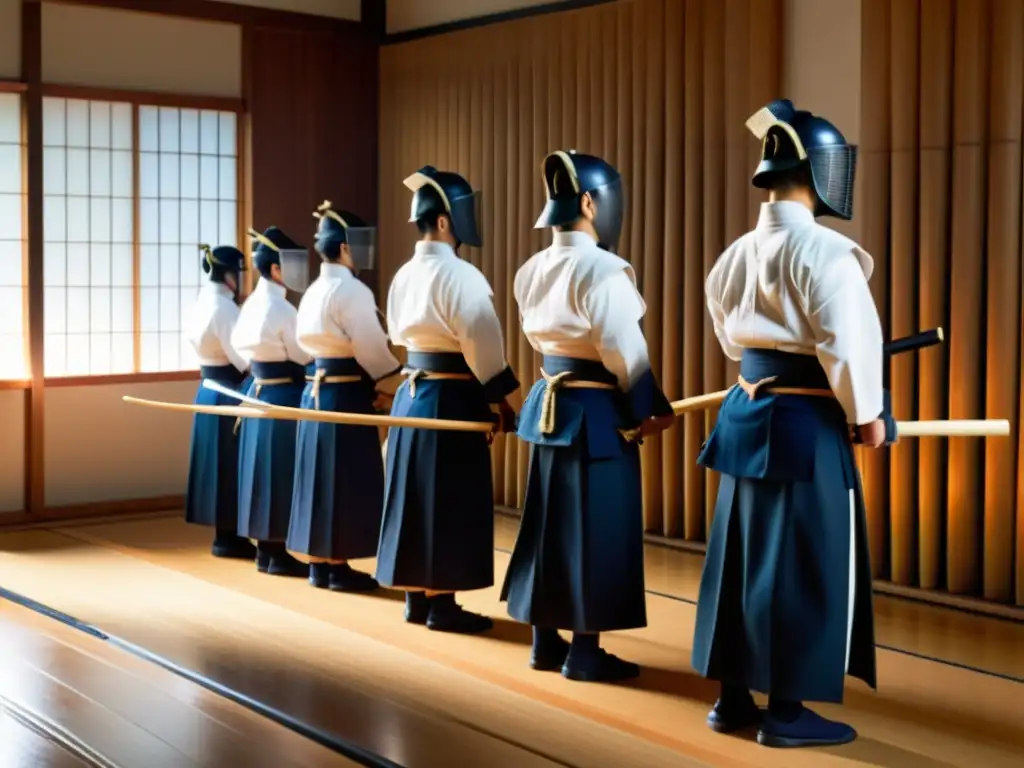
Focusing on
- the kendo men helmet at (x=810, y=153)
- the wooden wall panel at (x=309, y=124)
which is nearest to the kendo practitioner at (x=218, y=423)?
the wooden wall panel at (x=309, y=124)

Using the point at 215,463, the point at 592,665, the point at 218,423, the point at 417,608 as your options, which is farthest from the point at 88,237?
the point at 592,665

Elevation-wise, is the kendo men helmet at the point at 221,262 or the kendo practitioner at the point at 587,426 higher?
the kendo men helmet at the point at 221,262

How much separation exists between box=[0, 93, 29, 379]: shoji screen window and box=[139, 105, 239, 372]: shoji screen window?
657mm

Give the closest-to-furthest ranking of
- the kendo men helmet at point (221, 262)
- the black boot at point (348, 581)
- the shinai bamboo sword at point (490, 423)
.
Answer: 1. the shinai bamboo sword at point (490, 423)
2. the black boot at point (348, 581)
3. the kendo men helmet at point (221, 262)

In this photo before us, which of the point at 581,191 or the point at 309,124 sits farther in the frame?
the point at 309,124

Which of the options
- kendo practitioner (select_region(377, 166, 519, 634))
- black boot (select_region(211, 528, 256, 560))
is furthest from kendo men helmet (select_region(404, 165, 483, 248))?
black boot (select_region(211, 528, 256, 560))

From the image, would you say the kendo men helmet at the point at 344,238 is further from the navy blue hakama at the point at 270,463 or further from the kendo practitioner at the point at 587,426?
the kendo practitioner at the point at 587,426

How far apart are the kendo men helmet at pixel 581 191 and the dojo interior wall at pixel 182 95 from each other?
384cm

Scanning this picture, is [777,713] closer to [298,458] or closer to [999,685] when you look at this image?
[999,685]

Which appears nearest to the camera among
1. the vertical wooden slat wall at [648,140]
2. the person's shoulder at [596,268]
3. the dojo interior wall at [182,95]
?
the person's shoulder at [596,268]

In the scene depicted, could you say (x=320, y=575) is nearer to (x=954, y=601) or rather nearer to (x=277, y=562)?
(x=277, y=562)

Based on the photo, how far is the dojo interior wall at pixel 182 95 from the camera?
7.33 metres

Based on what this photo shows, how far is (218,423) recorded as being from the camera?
6504 mm

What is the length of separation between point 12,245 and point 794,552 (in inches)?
195
